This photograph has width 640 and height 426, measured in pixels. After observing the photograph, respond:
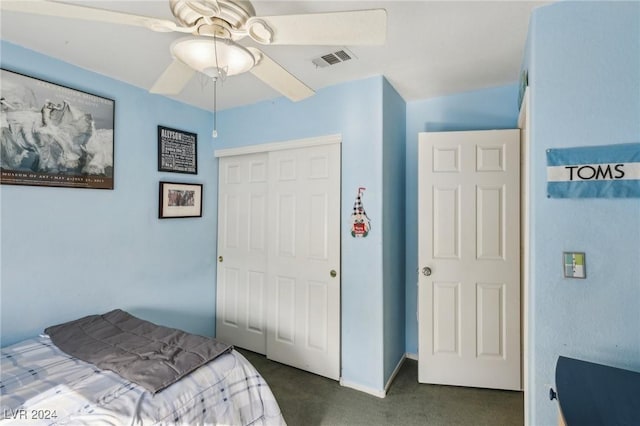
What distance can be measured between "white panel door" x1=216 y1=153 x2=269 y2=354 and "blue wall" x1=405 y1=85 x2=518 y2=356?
138 centimetres

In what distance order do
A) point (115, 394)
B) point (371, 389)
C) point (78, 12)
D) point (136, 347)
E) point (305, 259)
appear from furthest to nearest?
point (305, 259), point (371, 389), point (136, 347), point (115, 394), point (78, 12)

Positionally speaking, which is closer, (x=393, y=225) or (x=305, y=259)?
(x=393, y=225)

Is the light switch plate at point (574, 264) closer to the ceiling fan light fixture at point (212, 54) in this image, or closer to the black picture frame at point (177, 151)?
the ceiling fan light fixture at point (212, 54)

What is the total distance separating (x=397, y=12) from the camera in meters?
1.59

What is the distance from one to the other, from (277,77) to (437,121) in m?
1.81

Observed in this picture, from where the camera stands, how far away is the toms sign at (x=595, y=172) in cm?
134

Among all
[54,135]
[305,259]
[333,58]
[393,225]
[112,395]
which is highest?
[333,58]

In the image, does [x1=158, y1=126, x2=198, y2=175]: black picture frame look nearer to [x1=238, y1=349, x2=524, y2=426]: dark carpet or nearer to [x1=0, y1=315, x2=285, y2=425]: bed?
[x1=0, y1=315, x2=285, y2=425]: bed

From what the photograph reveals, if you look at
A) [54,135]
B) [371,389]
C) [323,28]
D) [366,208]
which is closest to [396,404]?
[371,389]

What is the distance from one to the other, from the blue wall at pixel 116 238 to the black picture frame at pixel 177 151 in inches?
2.3

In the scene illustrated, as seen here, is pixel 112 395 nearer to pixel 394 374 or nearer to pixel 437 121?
pixel 394 374

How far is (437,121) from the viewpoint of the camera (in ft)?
9.12

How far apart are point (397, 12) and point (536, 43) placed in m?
0.71

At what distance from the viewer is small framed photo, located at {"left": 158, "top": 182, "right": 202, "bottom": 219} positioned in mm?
2697
